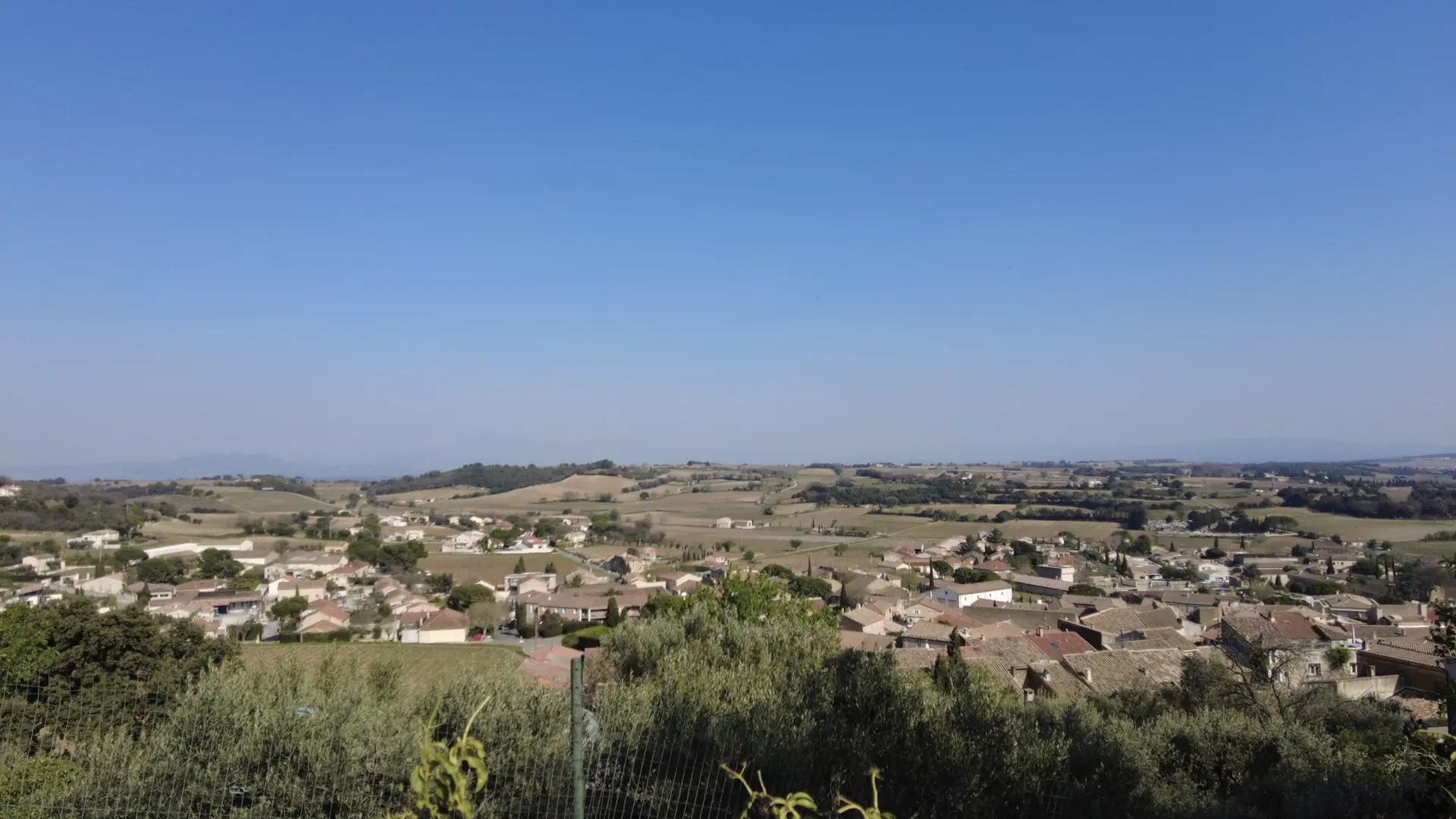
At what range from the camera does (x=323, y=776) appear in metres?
5.48

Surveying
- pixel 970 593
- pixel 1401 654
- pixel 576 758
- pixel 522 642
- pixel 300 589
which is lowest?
pixel 970 593

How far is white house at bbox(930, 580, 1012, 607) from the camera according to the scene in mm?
38750

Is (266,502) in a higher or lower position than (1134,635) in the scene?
higher

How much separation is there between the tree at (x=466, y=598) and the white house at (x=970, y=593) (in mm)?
22266

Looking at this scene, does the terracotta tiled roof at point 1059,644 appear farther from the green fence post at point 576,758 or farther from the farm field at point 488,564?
the farm field at point 488,564

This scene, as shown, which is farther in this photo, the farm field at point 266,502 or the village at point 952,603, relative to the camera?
the farm field at point 266,502

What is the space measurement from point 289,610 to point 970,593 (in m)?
31.7

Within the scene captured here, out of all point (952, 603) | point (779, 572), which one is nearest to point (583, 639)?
point (779, 572)

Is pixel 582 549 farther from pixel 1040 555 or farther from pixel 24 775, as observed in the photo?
pixel 24 775

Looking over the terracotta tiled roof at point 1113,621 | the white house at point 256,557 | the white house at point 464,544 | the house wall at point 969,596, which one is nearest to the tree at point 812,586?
the house wall at point 969,596

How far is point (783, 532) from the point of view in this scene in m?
74.8

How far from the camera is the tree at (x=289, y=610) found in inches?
1280

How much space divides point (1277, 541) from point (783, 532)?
41687mm

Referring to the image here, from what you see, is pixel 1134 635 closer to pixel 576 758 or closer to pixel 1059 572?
pixel 1059 572
